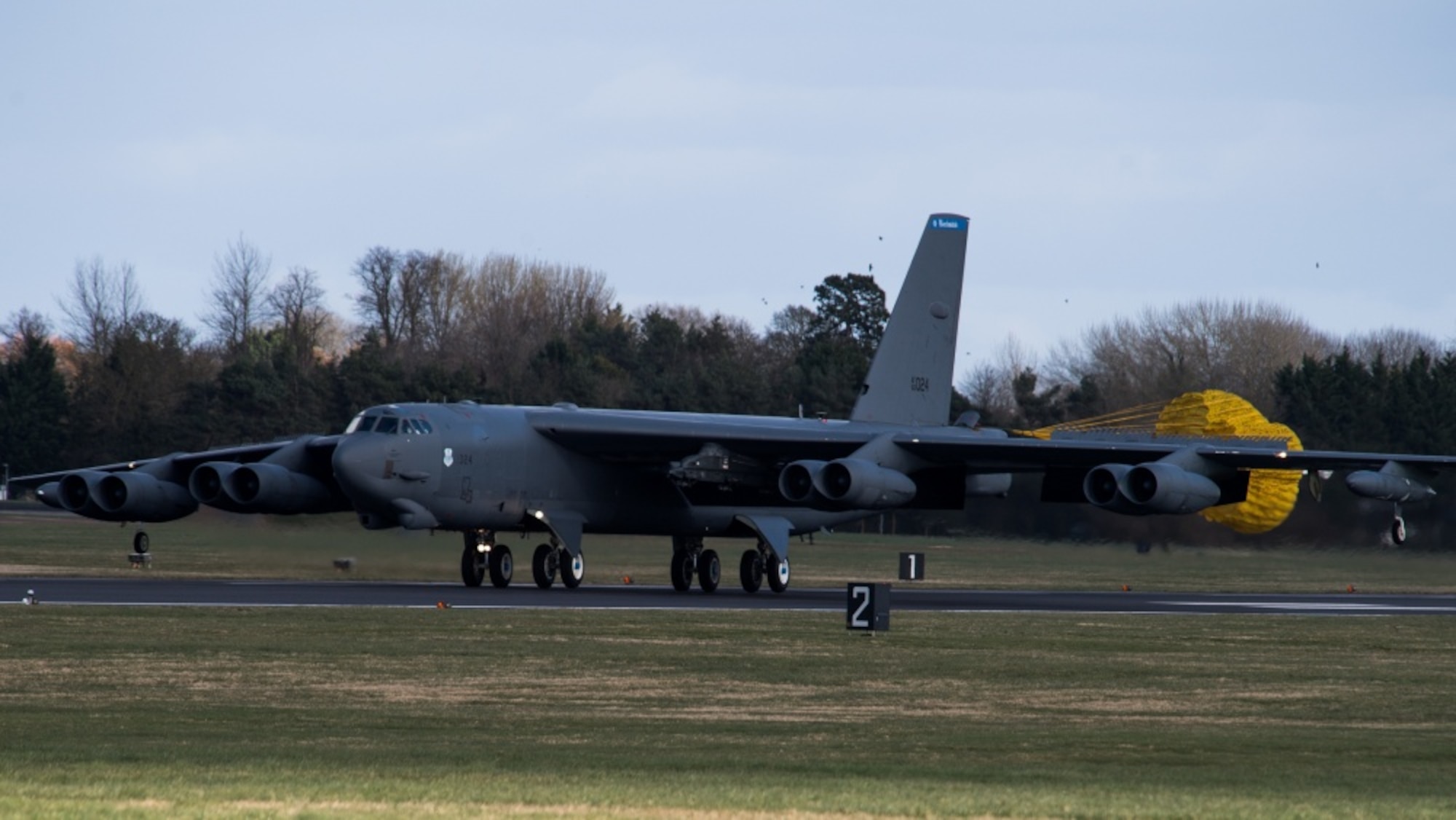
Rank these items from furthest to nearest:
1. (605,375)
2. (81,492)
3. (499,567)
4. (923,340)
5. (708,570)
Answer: (605,375) < (923,340) < (708,570) < (81,492) < (499,567)

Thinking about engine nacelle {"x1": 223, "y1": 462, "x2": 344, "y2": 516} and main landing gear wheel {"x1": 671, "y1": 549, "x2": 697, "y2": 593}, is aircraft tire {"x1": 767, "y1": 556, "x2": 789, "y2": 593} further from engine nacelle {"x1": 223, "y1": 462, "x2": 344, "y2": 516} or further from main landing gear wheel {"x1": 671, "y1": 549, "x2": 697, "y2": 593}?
engine nacelle {"x1": 223, "y1": 462, "x2": 344, "y2": 516}

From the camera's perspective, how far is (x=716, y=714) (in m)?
16.8

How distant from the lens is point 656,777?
1263 centimetres

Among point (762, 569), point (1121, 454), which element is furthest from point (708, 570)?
point (1121, 454)

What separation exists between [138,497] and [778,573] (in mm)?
11341

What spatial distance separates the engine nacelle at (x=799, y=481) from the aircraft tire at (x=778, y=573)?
3.49m

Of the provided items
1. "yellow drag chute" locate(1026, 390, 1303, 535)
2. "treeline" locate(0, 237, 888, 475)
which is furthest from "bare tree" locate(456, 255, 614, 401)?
"yellow drag chute" locate(1026, 390, 1303, 535)

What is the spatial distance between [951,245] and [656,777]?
28973mm

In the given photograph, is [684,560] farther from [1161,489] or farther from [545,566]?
[1161,489]

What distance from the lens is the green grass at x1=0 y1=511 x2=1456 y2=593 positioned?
35750mm

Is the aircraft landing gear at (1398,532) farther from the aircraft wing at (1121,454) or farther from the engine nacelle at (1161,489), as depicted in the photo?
the engine nacelle at (1161,489)

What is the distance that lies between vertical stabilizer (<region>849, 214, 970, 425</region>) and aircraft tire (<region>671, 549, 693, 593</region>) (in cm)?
502

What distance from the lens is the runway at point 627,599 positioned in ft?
97.7

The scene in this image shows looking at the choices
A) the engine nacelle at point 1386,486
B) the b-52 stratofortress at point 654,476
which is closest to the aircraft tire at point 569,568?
the b-52 stratofortress at point 654,476
